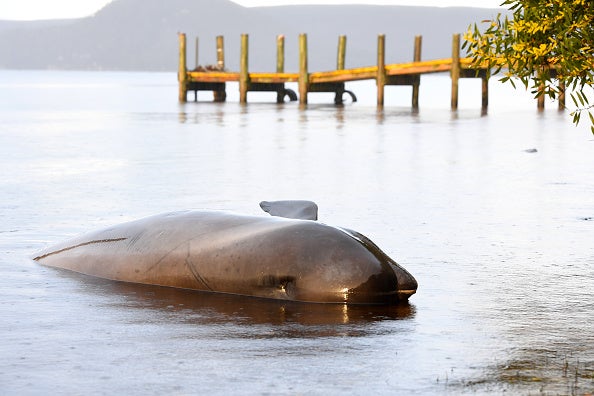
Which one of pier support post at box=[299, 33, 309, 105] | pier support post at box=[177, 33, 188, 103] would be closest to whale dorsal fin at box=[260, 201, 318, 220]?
pier support post at box=[299, 33, 309, 105]

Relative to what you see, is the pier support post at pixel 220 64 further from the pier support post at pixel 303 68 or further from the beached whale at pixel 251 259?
the beached whale at pixel 251 259

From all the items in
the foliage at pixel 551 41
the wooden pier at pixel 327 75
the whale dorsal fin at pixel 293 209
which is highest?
the foliage at pixel 551 41

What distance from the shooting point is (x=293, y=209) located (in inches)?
340

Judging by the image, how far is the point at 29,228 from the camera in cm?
1016

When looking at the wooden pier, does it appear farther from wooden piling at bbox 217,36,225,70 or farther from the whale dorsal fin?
the whale dorsal fin

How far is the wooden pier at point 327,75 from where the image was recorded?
4034cm

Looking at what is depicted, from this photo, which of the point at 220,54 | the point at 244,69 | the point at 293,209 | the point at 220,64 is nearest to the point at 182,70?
the point at 244,69

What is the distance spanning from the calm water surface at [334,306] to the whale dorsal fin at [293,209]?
0.73 meters

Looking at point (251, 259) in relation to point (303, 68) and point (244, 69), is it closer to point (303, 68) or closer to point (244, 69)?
point (303, 68)

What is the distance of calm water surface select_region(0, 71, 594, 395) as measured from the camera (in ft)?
17.1

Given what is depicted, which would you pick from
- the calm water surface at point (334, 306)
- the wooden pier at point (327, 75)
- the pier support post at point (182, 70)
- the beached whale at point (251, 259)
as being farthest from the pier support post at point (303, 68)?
the beached whale at point (251, 259)

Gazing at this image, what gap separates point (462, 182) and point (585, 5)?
6.83m

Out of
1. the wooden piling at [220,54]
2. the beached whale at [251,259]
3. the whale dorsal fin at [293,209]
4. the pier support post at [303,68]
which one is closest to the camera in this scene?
the beached whale at [251,259]

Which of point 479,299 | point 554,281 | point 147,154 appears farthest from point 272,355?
point 147,154
